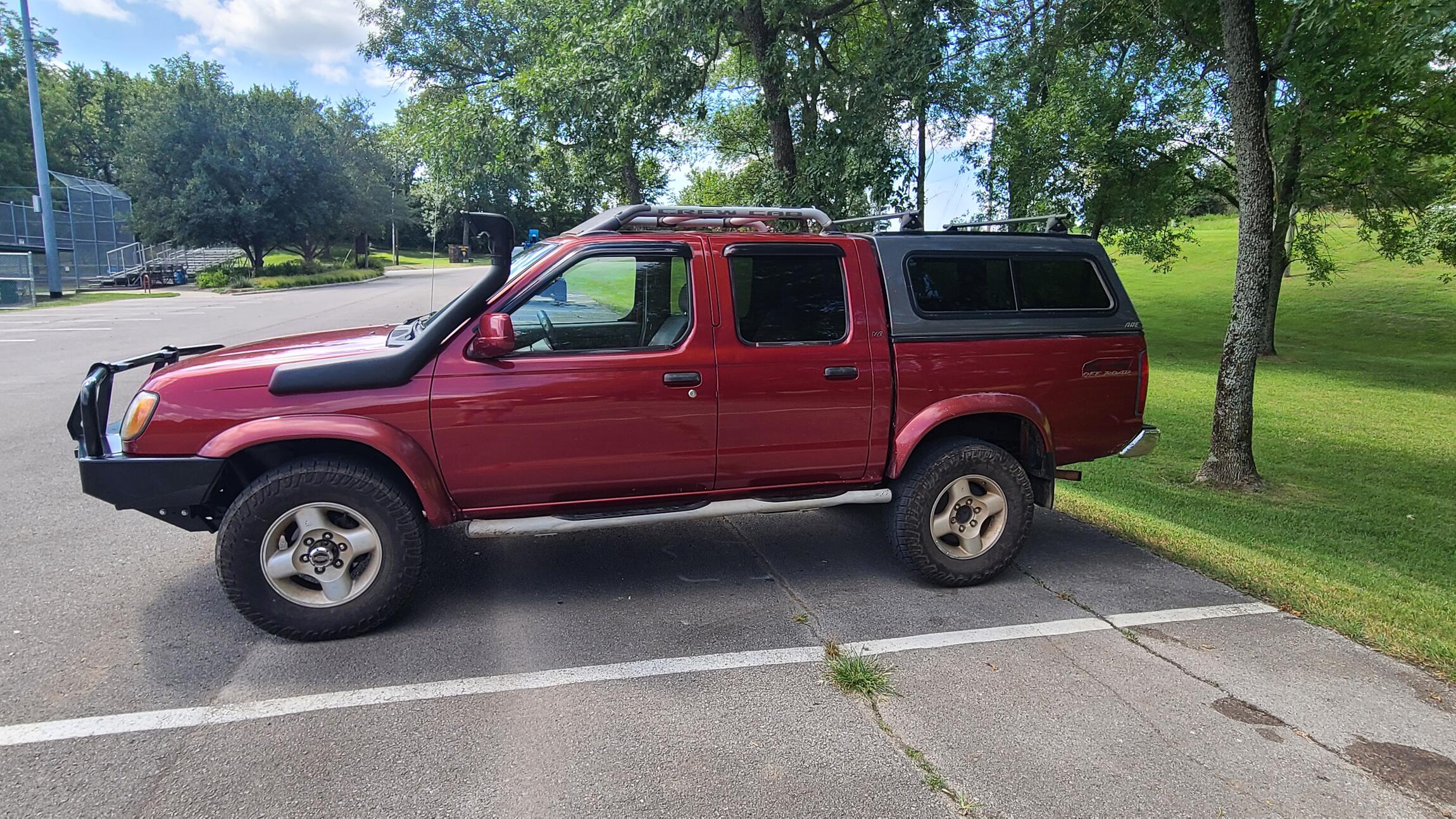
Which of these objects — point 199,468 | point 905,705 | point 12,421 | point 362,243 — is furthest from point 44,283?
point 905,705

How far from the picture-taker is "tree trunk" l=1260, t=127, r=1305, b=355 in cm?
1526

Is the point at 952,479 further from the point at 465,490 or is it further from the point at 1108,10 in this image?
the point at 1108,10

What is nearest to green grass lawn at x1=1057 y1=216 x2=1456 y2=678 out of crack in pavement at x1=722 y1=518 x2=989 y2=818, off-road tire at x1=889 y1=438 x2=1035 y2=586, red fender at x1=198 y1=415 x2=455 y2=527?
off-road tire at x1=889 y1=438 x2=1035 y2=586

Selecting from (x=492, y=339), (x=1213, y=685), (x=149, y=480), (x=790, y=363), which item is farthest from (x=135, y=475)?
(x=1213, y=685)

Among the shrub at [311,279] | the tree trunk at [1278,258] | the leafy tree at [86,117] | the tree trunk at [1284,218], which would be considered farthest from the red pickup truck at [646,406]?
the leafy tree at [86,117]

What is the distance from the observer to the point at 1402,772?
9.94 feet

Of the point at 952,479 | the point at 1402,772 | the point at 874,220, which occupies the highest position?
the point at 874,220

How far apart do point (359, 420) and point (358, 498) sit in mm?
357

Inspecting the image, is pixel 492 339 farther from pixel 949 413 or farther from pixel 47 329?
pixel 47 329

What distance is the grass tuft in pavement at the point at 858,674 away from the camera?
353cm

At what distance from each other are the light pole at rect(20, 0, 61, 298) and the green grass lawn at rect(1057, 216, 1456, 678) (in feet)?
102

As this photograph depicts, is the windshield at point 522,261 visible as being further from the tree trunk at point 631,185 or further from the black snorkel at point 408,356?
the tree trunk at point 631,185

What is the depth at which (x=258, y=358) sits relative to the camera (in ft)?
13.2

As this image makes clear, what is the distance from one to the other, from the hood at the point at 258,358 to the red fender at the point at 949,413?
2.75m
